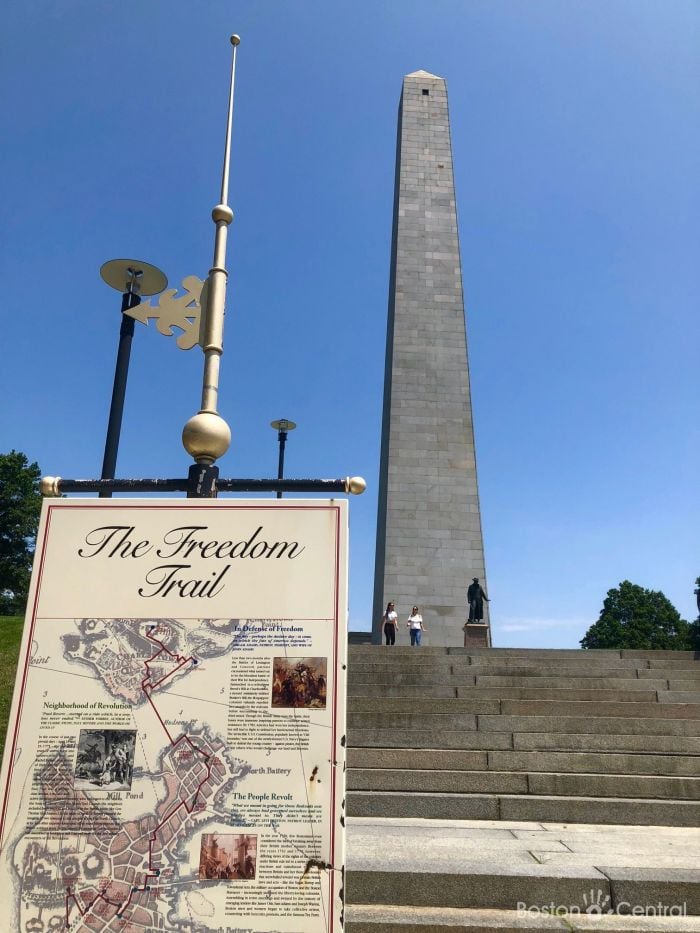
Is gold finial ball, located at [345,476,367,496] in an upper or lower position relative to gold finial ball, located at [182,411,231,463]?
lower

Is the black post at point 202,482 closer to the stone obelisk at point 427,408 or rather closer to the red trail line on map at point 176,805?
the red trail line on map at point 176,805

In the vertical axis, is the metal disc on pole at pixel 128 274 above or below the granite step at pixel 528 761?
above

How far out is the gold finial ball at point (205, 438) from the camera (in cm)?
341

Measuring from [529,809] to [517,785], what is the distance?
56cm

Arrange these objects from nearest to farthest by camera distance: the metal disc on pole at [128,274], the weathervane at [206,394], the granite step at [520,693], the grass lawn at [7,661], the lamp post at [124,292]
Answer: the weathervane at [206,394], the lamp post at [124,292], the grass lawn at [7,661], the metal disc on pole at [128,274], the granite step at [520,693]

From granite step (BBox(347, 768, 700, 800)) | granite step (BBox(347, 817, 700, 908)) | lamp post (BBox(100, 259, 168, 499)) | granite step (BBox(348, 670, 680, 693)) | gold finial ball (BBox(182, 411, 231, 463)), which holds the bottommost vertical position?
granite step (BBox(347, 817, 700, 908))

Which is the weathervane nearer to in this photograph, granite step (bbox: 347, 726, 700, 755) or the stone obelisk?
granite step (bbox: 347, 726, 700, 755)

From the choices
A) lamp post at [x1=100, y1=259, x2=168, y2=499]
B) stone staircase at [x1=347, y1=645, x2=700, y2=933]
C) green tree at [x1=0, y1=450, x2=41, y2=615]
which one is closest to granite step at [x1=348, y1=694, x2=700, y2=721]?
stone staircase at [x1=347, y1=645, x2=700, y2=933]

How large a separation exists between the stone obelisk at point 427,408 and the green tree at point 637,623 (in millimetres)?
37245

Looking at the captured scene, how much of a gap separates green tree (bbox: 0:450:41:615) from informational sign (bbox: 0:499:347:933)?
42.7 m

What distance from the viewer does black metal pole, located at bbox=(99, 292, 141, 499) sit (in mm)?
7645

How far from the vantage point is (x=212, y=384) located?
368cm

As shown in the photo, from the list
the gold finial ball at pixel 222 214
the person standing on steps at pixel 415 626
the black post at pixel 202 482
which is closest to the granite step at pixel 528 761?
the black post at pixel 202 482

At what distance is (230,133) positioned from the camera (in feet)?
15.1
